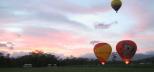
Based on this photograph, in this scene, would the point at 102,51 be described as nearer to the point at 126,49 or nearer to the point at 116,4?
the point at 126,49

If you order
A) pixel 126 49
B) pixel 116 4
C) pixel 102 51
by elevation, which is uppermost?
pixel 116 4

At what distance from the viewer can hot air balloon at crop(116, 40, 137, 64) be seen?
7044 cm

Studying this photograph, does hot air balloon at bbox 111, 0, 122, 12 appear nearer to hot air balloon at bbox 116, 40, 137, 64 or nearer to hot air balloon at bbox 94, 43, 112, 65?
hot air balloon at bbox 116, 40, 137, 64

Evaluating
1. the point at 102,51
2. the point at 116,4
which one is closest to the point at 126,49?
the point at 102,51

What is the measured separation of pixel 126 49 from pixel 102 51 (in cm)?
818

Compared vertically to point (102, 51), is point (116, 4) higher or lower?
higher

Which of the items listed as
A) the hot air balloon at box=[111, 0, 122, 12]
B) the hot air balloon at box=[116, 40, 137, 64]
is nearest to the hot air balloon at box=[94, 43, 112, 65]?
the hot air balloon at box=[116, 40, 137, 64]

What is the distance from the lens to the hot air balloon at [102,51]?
7756 cm

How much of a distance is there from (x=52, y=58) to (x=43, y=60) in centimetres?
1137

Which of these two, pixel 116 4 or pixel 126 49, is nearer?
pixel 116 4

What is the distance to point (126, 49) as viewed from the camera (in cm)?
7038

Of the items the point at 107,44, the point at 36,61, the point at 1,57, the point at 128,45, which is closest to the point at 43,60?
the point at 36,61

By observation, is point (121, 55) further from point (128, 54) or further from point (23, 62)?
point (23, 62)

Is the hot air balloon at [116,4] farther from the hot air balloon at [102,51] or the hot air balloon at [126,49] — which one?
the hot air balloon at [102,51]
